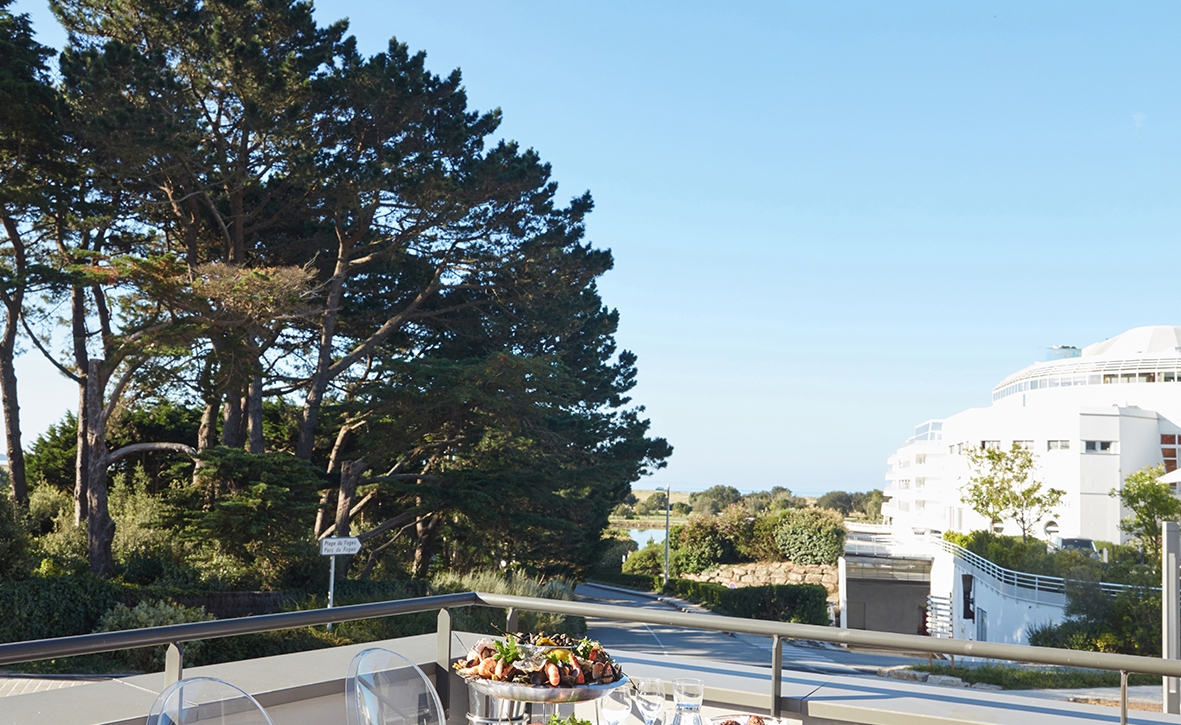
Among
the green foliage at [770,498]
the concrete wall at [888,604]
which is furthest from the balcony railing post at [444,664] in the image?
the green foliage at [770,498]

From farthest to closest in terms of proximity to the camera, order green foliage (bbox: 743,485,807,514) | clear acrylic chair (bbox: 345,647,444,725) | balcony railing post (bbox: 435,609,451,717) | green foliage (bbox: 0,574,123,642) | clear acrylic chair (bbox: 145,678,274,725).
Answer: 1. green foliage (bbox: 743,485,807,514)
2. green foliage (bbox: 0,574,123,642)
3. balcony railing post (bbox: 435,609,451,717)
4. clear acrylic chair (bbox: 345,647,444,725)
5. clear acrylic chair (bbox: 145,678,274,725)

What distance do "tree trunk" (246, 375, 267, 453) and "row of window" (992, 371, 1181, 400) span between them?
38398mm

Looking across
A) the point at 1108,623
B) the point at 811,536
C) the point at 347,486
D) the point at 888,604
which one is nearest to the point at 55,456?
the point at 347,486

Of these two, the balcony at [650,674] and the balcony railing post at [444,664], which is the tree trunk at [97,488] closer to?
the balcony at [650,674]

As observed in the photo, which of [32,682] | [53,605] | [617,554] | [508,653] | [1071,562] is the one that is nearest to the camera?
[508,653]

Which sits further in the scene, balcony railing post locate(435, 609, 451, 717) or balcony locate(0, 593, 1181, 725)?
balcony railing post locate(435, 609, 451, 717)

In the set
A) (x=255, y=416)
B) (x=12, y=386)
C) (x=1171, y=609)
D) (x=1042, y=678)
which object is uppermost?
(x=12, y=386)

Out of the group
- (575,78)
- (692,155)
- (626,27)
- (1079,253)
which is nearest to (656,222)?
(692,155)

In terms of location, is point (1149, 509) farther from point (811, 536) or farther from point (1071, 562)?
point (811, 536)

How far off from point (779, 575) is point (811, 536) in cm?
249

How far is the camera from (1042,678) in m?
15.3

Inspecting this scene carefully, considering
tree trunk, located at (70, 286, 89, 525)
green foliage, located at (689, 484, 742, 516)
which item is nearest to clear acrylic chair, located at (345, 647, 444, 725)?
tree trunk, located at (70, 286, 89, 525)

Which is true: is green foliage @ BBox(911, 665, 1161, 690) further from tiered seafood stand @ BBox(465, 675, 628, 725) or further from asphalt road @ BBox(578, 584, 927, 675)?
tiered seafood stand @ BBox(465, 675, 628, 725)

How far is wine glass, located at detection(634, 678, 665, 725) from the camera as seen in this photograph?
274cm
